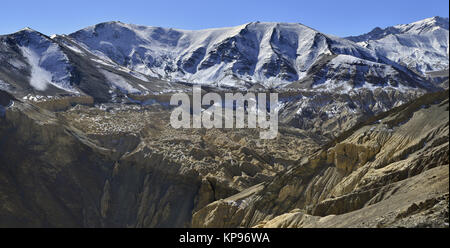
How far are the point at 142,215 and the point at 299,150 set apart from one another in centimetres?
2140

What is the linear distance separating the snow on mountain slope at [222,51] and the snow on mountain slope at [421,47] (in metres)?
20.7

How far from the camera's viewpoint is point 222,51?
389 ft

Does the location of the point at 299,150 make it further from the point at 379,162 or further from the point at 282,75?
the point at 282,75

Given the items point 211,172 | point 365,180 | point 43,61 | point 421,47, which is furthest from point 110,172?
point 421,47

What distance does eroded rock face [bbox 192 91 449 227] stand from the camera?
60.7ft

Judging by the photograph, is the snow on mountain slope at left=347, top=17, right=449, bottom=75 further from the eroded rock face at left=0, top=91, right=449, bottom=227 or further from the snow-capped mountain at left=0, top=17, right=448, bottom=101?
the eroded rock face at left=0, top=91, right=449, bottom=227

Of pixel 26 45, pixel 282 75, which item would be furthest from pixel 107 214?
pixel 282 75

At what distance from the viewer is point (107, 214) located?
39531 mm

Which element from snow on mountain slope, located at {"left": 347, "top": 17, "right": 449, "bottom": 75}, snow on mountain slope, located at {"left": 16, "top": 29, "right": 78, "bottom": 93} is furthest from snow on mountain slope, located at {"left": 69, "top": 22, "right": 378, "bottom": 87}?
snow on mountain slope, located at {"left": 16, "top": 29, "right": 78, "bottom": 93}

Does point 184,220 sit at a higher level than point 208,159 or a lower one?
lower

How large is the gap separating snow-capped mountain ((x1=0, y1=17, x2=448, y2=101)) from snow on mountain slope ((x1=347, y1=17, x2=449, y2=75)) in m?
0.30

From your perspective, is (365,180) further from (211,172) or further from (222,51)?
(222,51)

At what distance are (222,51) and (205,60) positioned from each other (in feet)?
14.7
